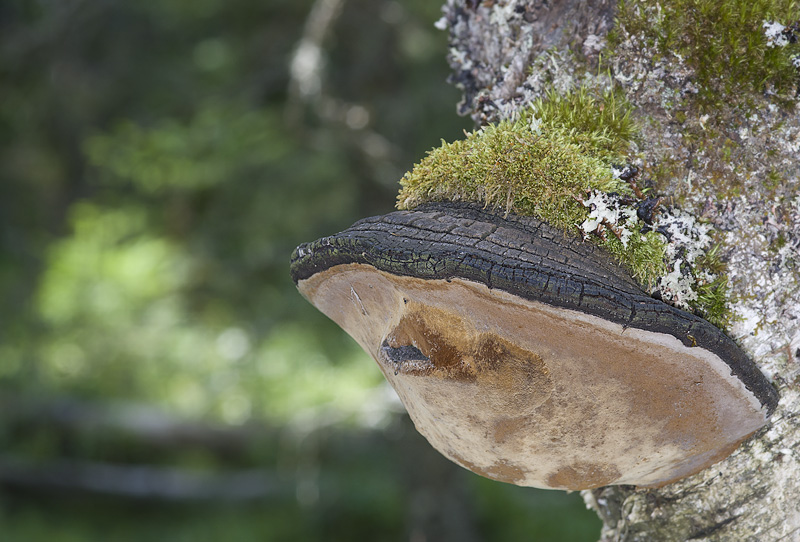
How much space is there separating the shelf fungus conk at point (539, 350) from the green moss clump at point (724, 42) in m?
0.39

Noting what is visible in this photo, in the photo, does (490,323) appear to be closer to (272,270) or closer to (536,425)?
(536,425)

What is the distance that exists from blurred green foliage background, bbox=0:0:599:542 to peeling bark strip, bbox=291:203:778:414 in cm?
301

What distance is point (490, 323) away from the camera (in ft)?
3.68

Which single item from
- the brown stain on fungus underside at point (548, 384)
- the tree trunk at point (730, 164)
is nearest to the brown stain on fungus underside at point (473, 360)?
the brown stain on fungus underside at point (548, 384)

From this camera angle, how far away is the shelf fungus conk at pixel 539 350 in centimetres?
107

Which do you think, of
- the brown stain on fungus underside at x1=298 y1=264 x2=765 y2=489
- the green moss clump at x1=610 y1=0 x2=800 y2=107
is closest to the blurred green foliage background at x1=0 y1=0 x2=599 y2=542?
the green moss clump at x1=610 y1=0 x2=800 y2=107

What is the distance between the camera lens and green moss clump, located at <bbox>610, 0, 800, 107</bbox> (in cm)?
119

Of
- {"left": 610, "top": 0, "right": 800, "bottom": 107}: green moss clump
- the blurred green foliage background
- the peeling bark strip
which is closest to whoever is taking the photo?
the peeling bark strip

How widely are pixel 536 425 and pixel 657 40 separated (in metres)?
0.75

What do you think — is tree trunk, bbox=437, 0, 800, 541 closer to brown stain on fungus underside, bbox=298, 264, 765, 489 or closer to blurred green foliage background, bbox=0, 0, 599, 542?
brown stain on fungus underside, bbox=298, 264, 765, 489

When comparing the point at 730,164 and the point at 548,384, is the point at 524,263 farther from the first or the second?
the point at 730,164

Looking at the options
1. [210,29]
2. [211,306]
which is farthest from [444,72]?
[211,306]

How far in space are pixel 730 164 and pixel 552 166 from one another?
32 cm

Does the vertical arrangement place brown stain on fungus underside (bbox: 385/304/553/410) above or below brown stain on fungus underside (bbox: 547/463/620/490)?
above
